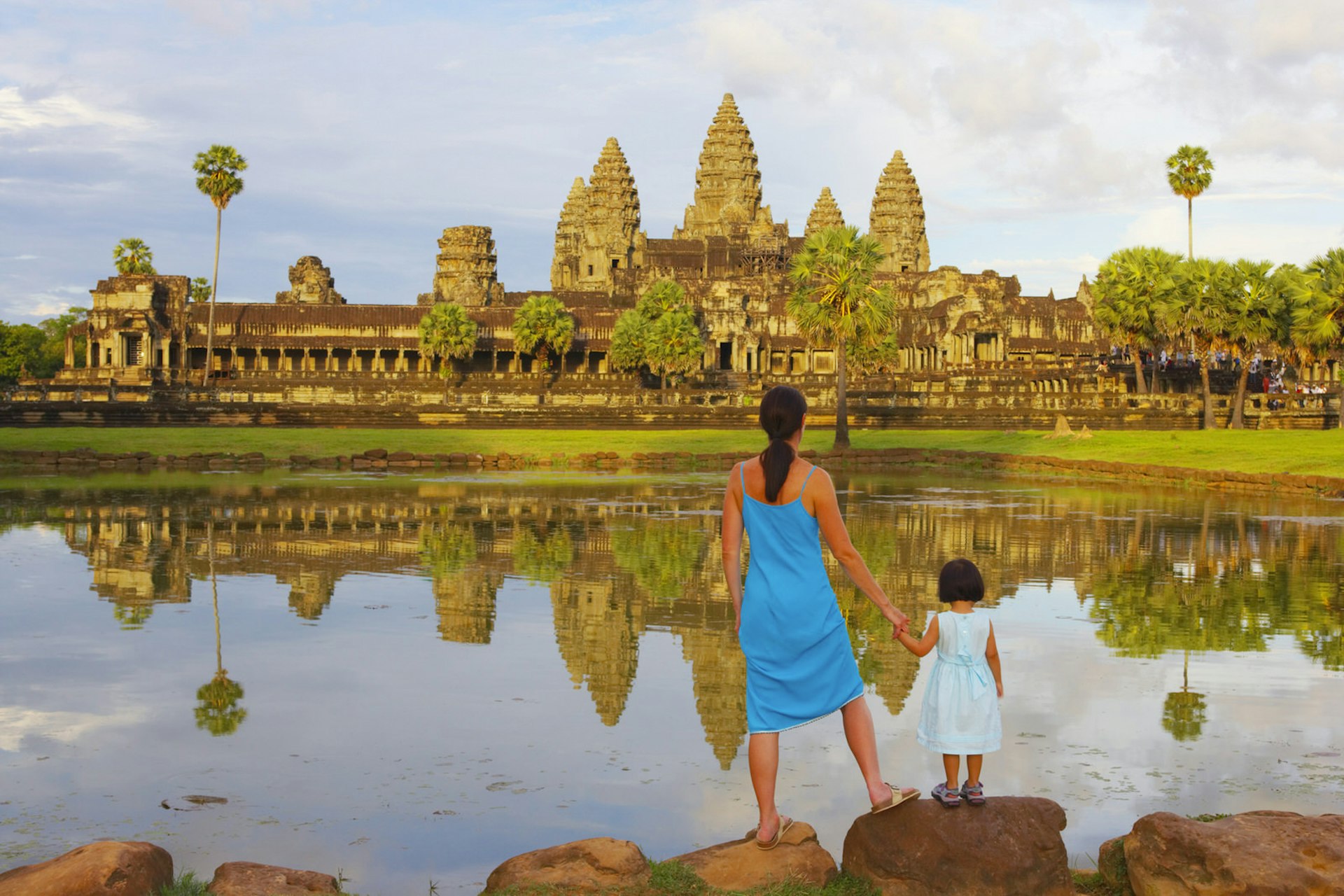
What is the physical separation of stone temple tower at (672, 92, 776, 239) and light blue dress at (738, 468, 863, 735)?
375 feet

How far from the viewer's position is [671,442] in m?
47.0

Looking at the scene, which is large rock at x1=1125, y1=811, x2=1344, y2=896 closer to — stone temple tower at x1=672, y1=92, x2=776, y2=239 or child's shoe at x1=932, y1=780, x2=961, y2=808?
child's shoe at x1=932, y1=780, x2=961, y2=808

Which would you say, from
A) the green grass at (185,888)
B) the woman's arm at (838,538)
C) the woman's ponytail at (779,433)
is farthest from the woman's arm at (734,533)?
the green grass at (185,888)

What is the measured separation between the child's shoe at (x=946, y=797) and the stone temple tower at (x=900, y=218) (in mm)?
117399

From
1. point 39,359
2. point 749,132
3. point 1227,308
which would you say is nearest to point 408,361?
point 39,359

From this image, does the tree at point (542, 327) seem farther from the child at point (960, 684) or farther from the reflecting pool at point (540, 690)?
the child at point (960, 684)

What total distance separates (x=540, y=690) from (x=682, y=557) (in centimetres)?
766

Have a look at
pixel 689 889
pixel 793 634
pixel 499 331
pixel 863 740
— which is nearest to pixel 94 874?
pixel 689 889

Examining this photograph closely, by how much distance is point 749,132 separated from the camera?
124 metres

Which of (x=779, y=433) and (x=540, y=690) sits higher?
(x=779, y=433)

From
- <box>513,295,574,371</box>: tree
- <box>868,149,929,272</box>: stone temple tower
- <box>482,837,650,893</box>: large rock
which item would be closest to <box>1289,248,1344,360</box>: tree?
<box>513,295,574,371</box>: tree

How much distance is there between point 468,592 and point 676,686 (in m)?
4.98

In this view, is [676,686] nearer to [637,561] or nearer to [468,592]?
[468,592]

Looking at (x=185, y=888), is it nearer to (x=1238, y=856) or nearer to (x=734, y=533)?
(x=734, y=533)
